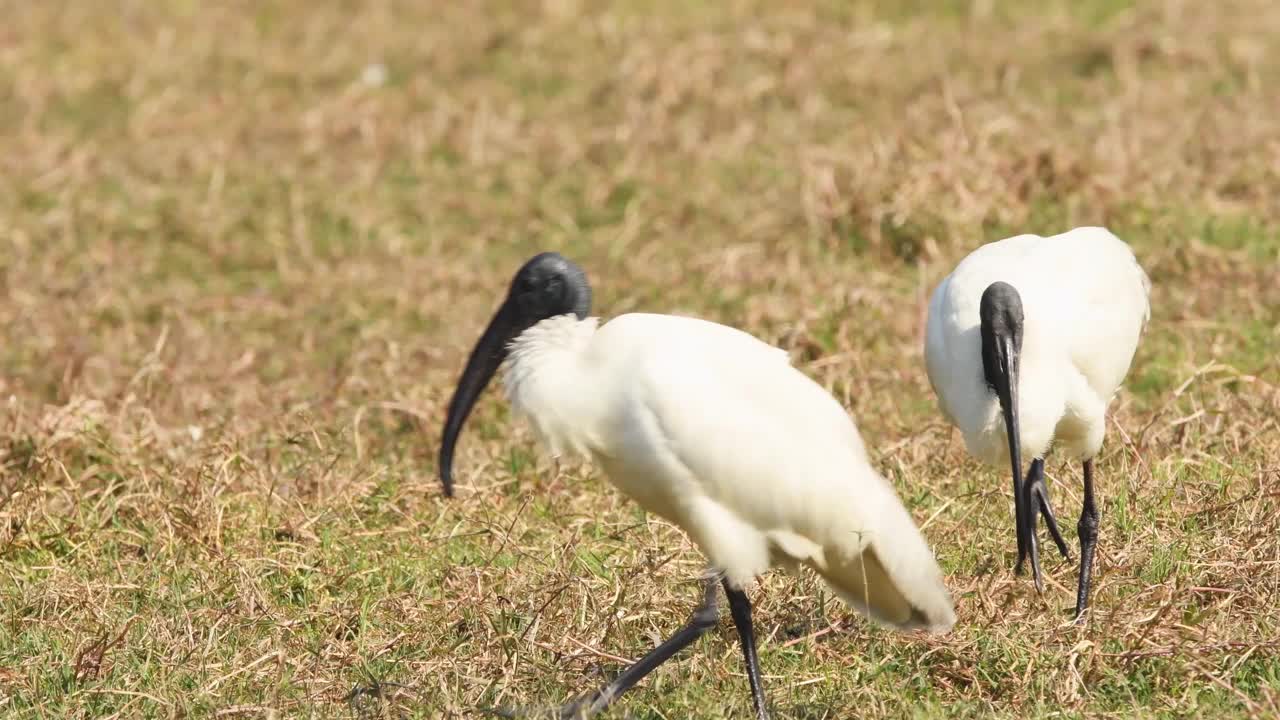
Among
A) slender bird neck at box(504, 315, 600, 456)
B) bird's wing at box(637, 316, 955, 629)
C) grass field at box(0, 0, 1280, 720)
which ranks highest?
slender bird neck at box(504, 315, 600, 456)

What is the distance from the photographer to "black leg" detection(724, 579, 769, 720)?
13.9ft

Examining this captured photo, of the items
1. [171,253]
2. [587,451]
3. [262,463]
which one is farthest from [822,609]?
[171,253]

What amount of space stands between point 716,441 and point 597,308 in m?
3.85

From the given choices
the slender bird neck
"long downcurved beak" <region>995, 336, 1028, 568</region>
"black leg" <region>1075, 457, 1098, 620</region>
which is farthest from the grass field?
the slender bird neck

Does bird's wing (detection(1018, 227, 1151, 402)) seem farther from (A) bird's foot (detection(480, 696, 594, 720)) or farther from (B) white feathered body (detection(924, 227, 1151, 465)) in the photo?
(A) bird's foot (detection(480, 696, 594, 720))

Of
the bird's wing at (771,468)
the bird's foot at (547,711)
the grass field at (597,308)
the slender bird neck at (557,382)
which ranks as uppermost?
the slender bird neck at (557,382)

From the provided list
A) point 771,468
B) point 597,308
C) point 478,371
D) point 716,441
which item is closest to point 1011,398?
point 771,468

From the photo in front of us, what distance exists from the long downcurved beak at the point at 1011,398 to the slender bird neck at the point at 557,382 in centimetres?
117

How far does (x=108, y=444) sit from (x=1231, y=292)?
415 cm

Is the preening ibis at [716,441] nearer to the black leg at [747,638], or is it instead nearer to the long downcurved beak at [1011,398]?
the black leg at [747,638]

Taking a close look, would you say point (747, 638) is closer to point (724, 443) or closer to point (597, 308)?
point (724, 443)

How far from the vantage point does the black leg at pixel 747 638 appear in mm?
4223

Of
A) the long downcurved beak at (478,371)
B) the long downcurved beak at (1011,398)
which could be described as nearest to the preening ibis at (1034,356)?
the long downcurved beak at (1011,398)

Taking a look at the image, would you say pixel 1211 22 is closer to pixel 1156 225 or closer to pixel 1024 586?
pixel 1156 225
